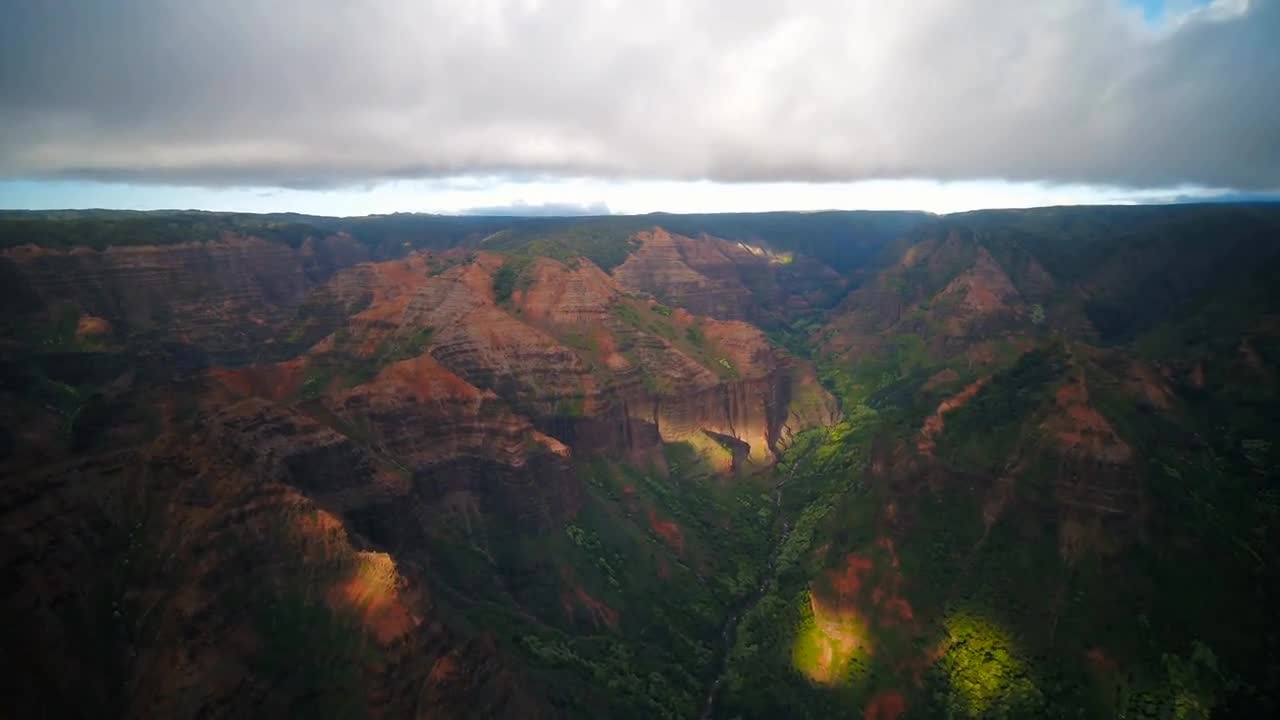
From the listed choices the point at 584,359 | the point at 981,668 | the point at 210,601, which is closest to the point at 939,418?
the point at 981,668

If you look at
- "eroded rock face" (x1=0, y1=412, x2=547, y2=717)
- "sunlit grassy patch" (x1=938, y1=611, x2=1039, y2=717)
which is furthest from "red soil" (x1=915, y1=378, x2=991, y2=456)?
"eroded rock face" (x1=0, y1=412, x2=547, y2=717)

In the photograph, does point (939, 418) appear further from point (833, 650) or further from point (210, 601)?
point (210, 601)

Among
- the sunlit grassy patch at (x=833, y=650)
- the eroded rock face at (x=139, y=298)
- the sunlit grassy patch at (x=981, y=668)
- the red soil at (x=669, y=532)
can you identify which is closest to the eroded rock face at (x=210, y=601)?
the sunlit grassy patch at (x=833, y=650)

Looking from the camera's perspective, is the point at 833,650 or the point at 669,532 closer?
the point at 833,650

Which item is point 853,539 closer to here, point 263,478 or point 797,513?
point 797,513

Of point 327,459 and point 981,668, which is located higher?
point 327,459

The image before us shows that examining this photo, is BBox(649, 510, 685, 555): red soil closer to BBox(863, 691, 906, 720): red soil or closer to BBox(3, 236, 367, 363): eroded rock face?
BBox(863, 691, 906, 720): red soil

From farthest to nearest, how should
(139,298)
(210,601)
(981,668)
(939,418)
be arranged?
(139,298)
(939,418)
(981,668)
(210,601)

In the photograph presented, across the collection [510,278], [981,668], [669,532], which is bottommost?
[669,532]

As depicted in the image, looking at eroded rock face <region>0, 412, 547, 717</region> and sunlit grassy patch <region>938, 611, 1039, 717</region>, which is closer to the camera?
eroded rock face <region>0, 412, 547, 717</region>

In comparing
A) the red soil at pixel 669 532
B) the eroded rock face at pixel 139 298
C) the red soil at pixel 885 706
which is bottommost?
the red soil at pixel 885 706

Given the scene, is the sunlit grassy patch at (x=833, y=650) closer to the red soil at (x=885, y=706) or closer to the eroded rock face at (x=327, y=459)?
the red soil at (x=885, y=706)
